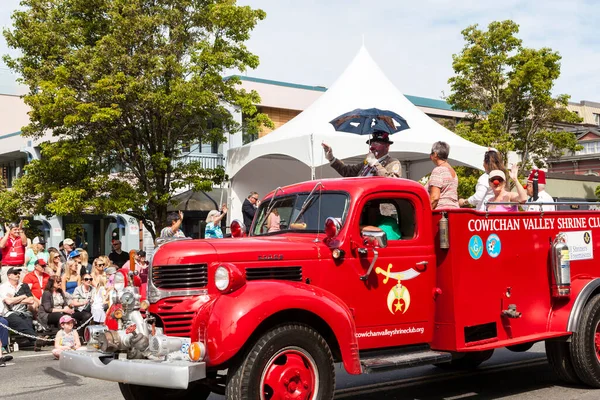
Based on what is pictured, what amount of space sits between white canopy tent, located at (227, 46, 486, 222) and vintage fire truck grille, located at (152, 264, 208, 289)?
9662 mm

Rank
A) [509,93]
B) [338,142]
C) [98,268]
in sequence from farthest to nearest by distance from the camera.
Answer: [509,93] → [338,142] → [98,268]

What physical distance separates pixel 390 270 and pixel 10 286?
925 centimetres

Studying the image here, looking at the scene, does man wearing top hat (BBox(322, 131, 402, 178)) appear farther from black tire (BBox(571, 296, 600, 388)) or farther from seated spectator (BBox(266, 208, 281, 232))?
black tire (BBox(571, 296, 600, 388))

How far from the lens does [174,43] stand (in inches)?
746

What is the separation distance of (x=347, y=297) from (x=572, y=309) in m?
2.73

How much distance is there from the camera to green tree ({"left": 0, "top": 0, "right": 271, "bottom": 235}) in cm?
1791

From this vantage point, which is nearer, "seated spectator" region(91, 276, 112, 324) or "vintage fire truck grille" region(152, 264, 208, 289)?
"vintage fire truck grille" region(152, 264, 208, 289)

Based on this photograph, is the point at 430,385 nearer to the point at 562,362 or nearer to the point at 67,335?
the point at 562,362

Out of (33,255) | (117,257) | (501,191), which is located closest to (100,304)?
(33,255)

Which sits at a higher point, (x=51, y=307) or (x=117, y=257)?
(x=117, y=257)

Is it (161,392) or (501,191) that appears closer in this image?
(161,392)

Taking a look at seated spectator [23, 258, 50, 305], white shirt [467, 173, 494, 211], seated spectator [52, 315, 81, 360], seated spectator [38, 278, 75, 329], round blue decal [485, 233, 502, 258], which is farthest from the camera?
seated spectator [23, 258, 50, 305]

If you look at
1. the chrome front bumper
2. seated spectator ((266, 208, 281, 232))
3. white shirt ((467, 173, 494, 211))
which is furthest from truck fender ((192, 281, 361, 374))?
white shirt ((467, 173, 494, 211))

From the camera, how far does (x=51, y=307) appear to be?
13773mm
